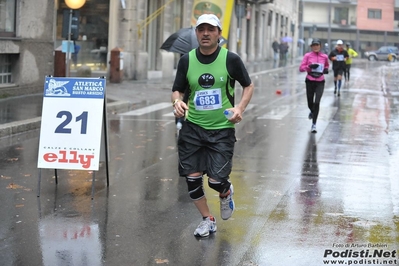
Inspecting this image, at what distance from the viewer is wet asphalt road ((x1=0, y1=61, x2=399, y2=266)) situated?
610cm

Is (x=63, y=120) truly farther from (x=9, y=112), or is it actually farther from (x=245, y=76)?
(x=9, y=112)

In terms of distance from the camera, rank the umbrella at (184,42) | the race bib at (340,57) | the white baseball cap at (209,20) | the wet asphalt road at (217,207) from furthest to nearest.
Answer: the race bib at (340,57), the umbrella at (184,42), the white baseball cap at (209,20), the wet asphalt road at (217,207)

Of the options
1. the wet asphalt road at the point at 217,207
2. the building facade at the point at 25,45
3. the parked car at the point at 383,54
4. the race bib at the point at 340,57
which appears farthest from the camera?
the parked car at the point at 383,54

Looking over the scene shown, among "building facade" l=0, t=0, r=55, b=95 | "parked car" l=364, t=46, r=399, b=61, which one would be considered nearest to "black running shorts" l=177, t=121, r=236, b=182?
"building facade" l=0, t=0, r=55, b=95

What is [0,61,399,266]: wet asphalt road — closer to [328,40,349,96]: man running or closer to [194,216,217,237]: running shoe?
[194,216,217,237]: running shoe

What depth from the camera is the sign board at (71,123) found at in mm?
8531

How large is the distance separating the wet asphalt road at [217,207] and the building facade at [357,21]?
7404 cm

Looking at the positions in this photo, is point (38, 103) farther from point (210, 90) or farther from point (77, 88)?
point (210, 90)

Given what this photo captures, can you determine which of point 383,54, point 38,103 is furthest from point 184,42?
point 383,54

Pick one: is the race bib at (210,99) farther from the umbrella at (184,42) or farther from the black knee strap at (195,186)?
the umbrella at (184,42)

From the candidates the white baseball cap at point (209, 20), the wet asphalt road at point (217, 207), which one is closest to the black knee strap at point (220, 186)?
the wet asphalt road at point (217, 207)

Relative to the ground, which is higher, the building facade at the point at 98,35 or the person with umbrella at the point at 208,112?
the building facade at the point at 98,35

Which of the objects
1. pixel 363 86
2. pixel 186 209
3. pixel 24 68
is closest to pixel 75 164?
pixel 186 209

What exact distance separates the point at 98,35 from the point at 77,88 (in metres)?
21.5
